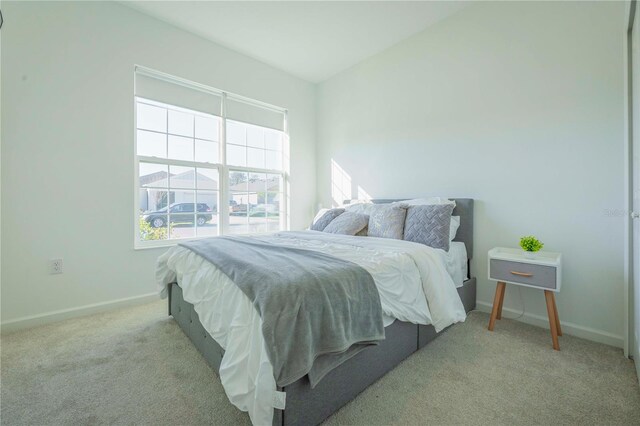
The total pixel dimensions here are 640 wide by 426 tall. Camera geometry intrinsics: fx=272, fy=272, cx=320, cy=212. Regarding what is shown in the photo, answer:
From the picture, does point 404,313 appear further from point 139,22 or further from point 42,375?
point 139,22

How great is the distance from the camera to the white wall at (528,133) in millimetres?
2016

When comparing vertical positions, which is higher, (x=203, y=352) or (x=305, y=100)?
(x=305, y=100)

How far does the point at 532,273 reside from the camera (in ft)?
6.51

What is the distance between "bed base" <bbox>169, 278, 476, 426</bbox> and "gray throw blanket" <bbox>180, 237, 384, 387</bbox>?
10cm

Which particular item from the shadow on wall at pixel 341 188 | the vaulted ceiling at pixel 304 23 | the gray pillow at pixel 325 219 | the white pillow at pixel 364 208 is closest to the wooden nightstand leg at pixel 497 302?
the white pillow at pixel 364 208

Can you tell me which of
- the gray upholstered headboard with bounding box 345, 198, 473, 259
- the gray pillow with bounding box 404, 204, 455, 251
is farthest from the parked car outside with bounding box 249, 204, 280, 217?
the gray upholstered headboard with bounding box 345, 198, 473, 259

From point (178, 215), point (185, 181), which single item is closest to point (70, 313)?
point (178, 215)

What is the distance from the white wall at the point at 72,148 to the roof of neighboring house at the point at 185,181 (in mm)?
297

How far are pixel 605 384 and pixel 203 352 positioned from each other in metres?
2.37

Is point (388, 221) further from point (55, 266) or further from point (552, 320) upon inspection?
point (55, 266)

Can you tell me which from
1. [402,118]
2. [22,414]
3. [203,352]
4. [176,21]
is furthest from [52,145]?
[402,118]

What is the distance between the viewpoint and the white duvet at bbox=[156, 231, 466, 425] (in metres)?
1.09

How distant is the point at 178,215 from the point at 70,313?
1292mm

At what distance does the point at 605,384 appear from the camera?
1.54 metres
